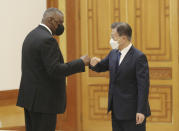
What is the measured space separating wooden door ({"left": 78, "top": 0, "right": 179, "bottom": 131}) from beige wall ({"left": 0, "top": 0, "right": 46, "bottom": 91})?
776 millimetres

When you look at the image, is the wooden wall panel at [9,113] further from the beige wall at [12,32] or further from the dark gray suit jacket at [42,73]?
the dark gray suit jacket at [42,73]

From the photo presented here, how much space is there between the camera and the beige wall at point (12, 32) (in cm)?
441

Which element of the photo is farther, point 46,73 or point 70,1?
point 70,1

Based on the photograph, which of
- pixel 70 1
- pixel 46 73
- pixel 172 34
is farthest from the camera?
pixel 70 1

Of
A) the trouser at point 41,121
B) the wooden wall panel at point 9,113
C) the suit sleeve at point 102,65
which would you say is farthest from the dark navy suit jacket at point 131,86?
the wooden wall panel at point 9,113

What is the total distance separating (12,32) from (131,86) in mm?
2405

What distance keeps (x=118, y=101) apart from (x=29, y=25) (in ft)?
7.70

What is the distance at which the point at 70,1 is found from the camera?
4.36m

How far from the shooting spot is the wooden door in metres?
4.03

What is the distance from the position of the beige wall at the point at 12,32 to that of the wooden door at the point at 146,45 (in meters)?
0.78

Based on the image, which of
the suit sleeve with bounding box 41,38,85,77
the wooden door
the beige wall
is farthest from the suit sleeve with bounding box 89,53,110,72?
the beige wall

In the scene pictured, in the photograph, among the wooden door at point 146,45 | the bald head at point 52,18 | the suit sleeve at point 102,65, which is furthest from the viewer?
the wooden door at point 146,45

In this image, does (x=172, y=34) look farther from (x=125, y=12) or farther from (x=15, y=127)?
(x=15, y=127)

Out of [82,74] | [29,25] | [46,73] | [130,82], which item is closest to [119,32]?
[130,82]
